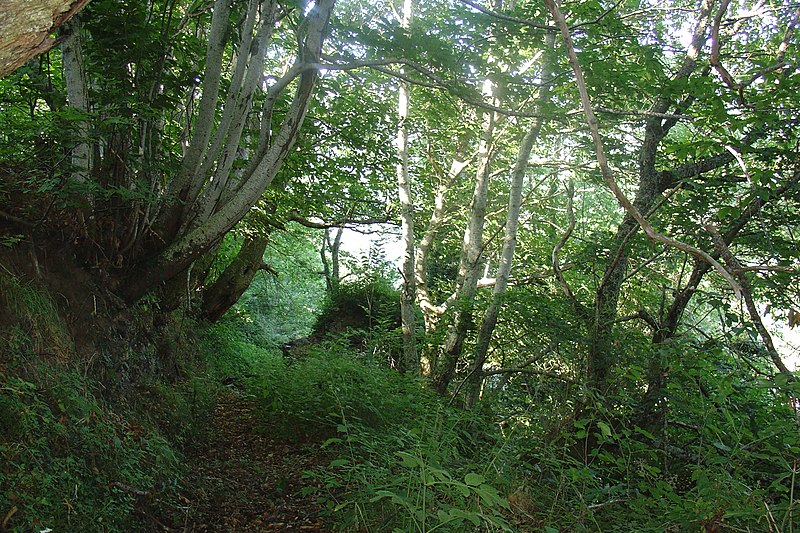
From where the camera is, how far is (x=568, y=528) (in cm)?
339

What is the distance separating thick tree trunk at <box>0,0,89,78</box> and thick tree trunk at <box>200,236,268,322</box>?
405 inches

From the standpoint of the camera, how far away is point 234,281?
1190 cm

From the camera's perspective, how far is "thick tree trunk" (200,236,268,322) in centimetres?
1185

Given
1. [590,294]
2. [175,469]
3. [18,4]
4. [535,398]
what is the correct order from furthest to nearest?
[590,294] < [535,398] < [175,469] < [18,4]

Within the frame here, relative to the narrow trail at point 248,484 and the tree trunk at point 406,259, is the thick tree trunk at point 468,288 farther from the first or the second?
the narrow trail at point 248,484

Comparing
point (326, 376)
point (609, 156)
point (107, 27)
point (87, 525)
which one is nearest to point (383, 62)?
point (107, 27)

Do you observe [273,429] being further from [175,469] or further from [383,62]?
[383,62]

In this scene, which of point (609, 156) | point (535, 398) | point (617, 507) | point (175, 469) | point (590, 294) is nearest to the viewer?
point (617, 507)

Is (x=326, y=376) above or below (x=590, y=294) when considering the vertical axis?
below

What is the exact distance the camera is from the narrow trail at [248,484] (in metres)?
4.39

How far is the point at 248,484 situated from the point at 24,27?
450 cm

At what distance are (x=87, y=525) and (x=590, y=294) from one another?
803cm

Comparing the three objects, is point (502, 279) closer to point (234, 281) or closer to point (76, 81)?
point (76, 81)

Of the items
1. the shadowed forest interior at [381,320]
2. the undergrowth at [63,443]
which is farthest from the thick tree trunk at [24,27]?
the undergrowth at [63,443]
